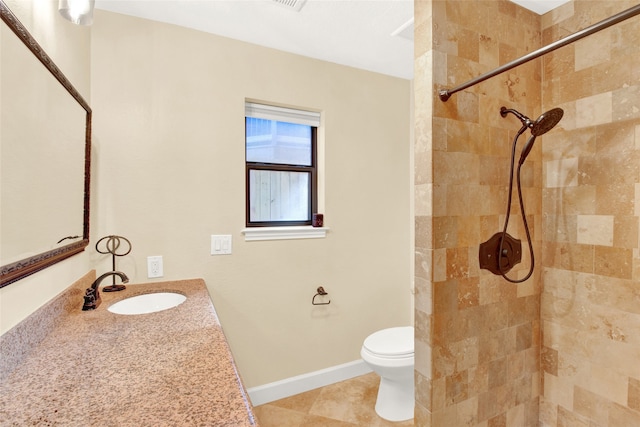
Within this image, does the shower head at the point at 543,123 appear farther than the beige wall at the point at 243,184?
No

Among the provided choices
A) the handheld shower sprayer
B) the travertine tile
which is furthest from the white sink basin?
the travertine tile

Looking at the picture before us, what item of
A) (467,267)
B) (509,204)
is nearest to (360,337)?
(467,267)

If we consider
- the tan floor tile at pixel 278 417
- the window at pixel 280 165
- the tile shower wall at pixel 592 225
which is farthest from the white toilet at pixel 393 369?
the window at pixel 280 165

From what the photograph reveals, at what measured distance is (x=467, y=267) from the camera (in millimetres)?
1234

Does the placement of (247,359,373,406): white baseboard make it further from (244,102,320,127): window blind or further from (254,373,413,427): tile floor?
(244,102,320,127): window blind

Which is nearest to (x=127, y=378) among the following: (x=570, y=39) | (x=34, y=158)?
(x=34, y=158)

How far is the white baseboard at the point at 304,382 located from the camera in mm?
2062

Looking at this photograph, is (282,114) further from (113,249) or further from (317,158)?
(113,249)

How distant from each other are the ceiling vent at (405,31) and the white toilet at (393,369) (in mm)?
1974

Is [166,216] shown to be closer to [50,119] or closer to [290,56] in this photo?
[50,119]

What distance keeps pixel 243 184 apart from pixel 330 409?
63.4 inches

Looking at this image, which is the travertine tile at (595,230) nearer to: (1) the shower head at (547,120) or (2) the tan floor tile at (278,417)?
(1) the shower head at (547,120)

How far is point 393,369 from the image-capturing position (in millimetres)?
1756

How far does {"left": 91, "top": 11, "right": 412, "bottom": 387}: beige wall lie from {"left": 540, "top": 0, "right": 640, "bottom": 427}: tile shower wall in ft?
3.90
